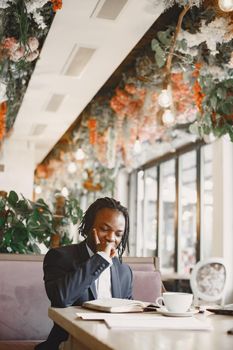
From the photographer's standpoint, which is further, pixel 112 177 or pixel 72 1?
pixel 112 177

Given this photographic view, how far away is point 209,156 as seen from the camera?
27.6 ft

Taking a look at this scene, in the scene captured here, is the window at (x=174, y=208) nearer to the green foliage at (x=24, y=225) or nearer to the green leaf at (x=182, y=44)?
the green leaf at (x=182, y=44)

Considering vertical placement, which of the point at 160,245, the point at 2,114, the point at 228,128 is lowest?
the point at 160,245

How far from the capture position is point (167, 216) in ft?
32.8

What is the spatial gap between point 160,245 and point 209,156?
256 centimetres

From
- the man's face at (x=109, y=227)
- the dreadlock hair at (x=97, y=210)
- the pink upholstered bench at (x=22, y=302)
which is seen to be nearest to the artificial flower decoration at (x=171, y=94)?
the dreadlock hair at (x=97, y=210)

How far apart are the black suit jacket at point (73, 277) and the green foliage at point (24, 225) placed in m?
1.75

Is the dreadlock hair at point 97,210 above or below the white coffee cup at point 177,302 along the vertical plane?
above

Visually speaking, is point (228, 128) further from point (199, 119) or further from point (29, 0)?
point (29, 0)

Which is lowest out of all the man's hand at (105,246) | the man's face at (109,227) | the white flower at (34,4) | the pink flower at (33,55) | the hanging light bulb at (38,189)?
the man's hand at (105,246)

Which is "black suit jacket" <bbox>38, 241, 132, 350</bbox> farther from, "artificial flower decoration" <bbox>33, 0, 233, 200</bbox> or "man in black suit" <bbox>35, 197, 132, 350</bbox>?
"artificial flower decoration" <bbox>33, 0, 233, 200</bbox>

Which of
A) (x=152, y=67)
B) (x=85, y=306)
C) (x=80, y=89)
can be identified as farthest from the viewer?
(x=80, y=89)

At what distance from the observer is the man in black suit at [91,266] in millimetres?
2188

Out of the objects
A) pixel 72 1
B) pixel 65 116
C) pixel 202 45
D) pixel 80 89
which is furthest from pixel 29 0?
pixel 65 116
